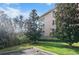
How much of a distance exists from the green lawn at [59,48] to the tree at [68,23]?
74 mm

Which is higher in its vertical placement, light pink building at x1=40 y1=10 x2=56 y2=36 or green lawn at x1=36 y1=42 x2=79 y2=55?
light pink building at x1=40 y1=10 x2=56 y2=36

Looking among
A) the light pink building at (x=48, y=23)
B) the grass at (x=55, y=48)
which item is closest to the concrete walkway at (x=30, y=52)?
the grass at (x=55, y=48)

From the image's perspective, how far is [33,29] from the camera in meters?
2.97

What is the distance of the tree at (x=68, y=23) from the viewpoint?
2979 millimetres

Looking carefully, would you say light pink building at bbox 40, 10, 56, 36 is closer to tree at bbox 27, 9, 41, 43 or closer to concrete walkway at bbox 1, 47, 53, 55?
tree at bbox 27, 9, 41, 43

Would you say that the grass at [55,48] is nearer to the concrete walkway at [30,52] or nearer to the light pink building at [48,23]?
the concrete walkway at [30,52]

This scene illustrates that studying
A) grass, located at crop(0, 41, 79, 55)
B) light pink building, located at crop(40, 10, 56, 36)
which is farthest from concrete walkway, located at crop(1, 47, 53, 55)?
light pink building, located at crop(40, 10, 56, 36)

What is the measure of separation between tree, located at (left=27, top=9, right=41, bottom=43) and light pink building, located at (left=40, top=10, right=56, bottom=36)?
64 mm

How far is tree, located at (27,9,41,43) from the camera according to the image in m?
2.96

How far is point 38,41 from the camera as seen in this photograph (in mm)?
2986

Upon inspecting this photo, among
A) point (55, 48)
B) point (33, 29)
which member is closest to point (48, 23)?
point (33, 29)

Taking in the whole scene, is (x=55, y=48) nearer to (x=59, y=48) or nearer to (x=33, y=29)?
(x=59, y=48)

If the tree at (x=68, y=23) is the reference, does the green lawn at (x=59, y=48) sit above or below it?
below
